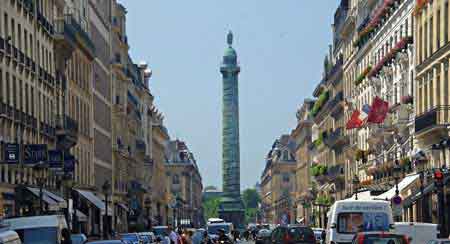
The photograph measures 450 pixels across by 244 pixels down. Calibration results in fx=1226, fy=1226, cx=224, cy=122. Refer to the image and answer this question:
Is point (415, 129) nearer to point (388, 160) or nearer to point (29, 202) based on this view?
point (388, 160)

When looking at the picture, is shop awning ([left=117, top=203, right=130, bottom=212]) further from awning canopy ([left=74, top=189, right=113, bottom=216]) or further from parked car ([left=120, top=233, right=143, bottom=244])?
parked car ([left=120, top=233, right=143, bottom=244])

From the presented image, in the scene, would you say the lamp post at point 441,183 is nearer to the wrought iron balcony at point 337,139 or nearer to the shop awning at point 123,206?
the wrought iron balcony at point 337,139

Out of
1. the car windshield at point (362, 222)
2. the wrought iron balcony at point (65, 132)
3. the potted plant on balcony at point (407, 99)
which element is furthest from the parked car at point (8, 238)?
the potted plant on balcony at point (407, 99)

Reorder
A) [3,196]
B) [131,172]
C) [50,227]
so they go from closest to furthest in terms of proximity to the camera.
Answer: [50,227] → [3,196] → [131,172]

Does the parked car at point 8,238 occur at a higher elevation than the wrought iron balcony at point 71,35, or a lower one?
lower

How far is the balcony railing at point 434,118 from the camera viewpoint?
2255 inches

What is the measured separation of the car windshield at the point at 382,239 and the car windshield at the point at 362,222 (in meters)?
11.1

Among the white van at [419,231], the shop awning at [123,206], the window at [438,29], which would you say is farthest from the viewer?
the shop awning at [123,206]

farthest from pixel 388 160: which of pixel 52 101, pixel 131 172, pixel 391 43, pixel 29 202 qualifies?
pixel 131 172

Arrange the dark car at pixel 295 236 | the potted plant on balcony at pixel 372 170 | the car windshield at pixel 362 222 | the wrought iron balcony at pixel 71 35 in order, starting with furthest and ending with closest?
the potted plant on balcony at pixel 372 170 < the wrought iron balcony at pixel 71 35 < the dark car at pixel 295 236 < the car windshield at pixel 362 222

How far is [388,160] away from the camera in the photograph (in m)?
78.9

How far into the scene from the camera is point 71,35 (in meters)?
76.8

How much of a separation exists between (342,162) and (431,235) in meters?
71.2

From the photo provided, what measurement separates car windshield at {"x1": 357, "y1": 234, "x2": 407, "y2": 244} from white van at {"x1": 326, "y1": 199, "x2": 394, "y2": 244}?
36.7 feet
